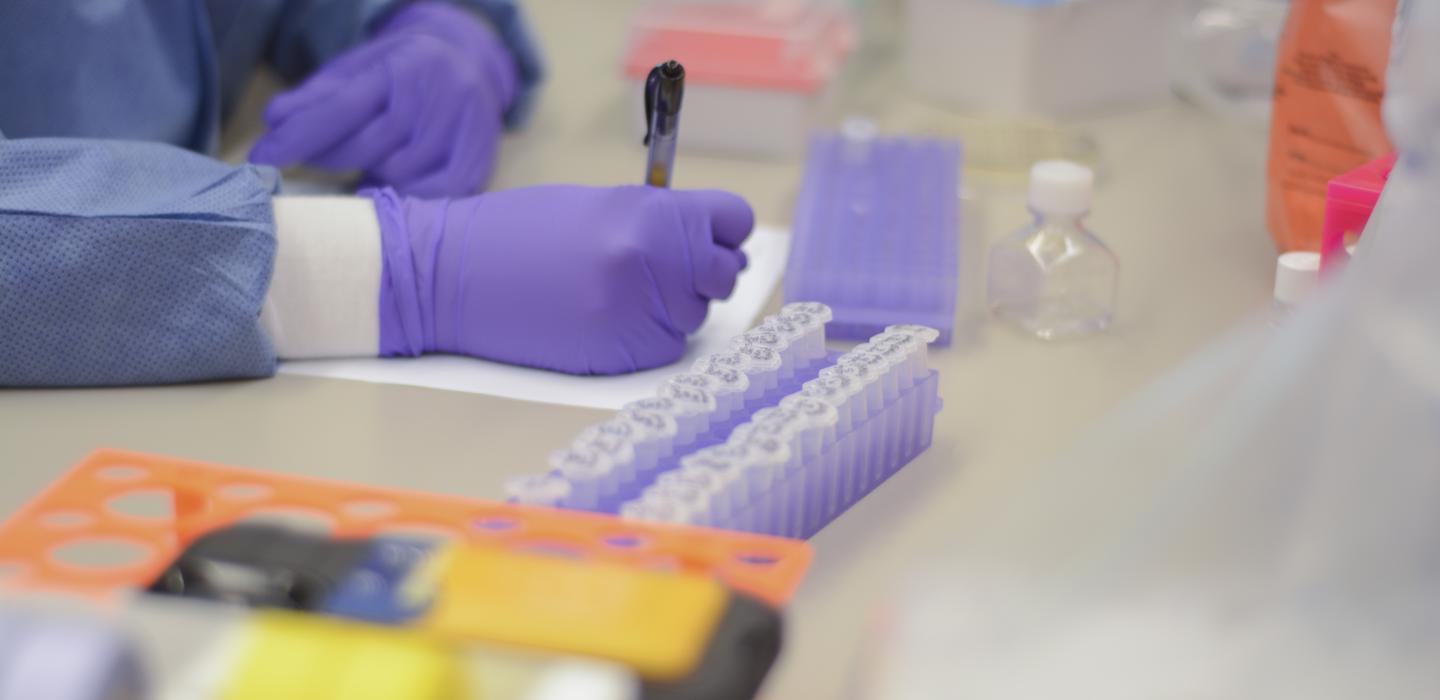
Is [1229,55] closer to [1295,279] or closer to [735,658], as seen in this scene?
[1295,279]

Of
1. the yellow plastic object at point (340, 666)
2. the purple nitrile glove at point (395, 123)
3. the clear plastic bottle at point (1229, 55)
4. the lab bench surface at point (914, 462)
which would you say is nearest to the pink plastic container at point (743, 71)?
the lab bench surface at point (914, 462)

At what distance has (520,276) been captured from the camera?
2.32ft

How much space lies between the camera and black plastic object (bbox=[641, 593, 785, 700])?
1.20 ft

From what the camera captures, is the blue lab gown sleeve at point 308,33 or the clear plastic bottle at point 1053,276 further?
the blue lab gown sleeve at point 308,33

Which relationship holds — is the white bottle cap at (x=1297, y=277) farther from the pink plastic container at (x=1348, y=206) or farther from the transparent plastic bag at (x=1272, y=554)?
the transparent plastic bag at (x=1272, y=554)

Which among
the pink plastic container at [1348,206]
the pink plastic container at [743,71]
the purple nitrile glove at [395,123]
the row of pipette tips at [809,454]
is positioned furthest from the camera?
the pink plastic container at [743,71]

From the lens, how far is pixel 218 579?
43 cm

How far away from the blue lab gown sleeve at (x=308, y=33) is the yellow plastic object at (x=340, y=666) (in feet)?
2.27

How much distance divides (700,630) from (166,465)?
207 mm

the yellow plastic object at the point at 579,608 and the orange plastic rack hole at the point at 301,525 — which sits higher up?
the yellow plastic object at the point at 579,608

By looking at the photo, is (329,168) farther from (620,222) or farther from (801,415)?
(801,415)

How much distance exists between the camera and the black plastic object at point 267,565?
39 cm

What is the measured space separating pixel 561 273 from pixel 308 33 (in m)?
0.41

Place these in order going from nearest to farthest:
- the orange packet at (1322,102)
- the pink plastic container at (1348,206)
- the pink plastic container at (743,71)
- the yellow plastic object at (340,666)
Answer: the yellow plastic object at (340,666), the pink plastic container at (1348,206), the orange packet at (1322,102), the pink plastic container at (743,71)
